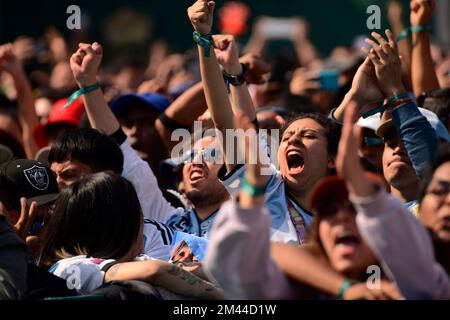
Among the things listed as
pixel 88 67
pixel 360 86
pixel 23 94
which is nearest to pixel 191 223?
pixel 88 67

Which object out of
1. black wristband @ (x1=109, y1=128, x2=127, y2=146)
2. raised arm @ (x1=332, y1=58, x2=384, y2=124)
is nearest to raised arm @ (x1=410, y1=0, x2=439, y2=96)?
raised arm @ (x1=332, y1=58, x2=384, y2=124)

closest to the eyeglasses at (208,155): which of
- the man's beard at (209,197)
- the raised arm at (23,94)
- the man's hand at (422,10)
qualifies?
the man's beard at (209,197)

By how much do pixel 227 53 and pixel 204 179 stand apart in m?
0.63

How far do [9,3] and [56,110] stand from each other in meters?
11.0

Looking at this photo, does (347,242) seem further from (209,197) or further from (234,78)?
(209,197)

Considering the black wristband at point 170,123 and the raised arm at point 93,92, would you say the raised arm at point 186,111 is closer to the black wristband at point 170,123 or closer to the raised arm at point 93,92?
the black wristband at point 170,123

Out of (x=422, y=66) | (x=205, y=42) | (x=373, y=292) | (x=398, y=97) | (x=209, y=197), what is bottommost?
(x=209, y=197)

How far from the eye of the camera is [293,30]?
48.6 feet

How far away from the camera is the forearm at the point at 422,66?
596 centimetres

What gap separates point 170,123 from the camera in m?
6.39

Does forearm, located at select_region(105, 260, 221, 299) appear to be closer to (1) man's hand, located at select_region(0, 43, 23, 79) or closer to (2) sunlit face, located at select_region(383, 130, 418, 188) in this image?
(2) sunlit face, located at select_region(383, 130, 418, 188)

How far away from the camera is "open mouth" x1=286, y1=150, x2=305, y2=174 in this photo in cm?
474
